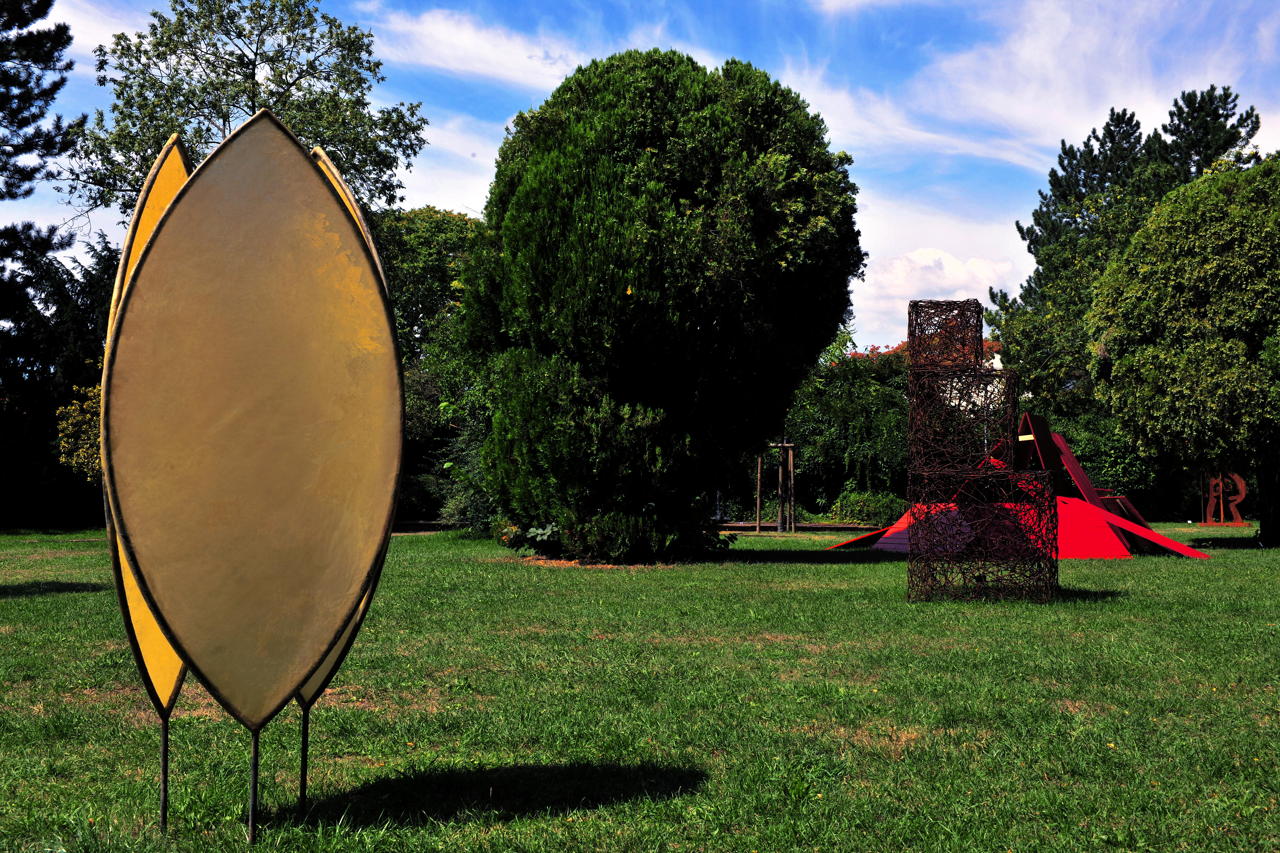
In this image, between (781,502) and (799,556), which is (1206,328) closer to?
(799,556)

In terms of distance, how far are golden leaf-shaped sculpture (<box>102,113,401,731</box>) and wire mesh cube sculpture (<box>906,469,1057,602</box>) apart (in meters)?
9.06

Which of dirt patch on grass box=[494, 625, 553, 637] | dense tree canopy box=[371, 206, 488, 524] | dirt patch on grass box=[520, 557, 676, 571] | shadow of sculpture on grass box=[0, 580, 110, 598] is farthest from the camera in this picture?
dense tree canopy box=[371, 206, 488, 524]

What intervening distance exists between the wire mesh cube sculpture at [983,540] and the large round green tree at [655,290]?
19.4 ft

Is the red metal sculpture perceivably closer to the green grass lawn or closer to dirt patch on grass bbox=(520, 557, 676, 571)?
dirt patch on grass bbox=(520, 557, 676, 571)

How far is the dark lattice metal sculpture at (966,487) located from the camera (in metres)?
12.3

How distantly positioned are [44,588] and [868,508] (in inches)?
1031

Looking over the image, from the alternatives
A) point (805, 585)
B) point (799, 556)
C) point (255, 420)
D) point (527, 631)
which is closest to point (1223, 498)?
point (799, 556)

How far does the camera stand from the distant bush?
34469 millimetres

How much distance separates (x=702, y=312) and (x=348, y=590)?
45.0ft

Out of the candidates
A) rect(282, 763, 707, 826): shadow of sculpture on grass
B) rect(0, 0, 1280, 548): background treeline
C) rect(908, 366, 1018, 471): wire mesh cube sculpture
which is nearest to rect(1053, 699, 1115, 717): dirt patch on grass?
rect(282, 763, 707, 826): shadow of sculpture on grass

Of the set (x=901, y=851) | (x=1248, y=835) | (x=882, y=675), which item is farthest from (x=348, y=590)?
(x=882, y=675)

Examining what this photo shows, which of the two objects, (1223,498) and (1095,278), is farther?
(1223,498)

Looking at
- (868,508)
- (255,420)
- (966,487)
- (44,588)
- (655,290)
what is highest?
(655,290)

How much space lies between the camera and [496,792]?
195 inches
